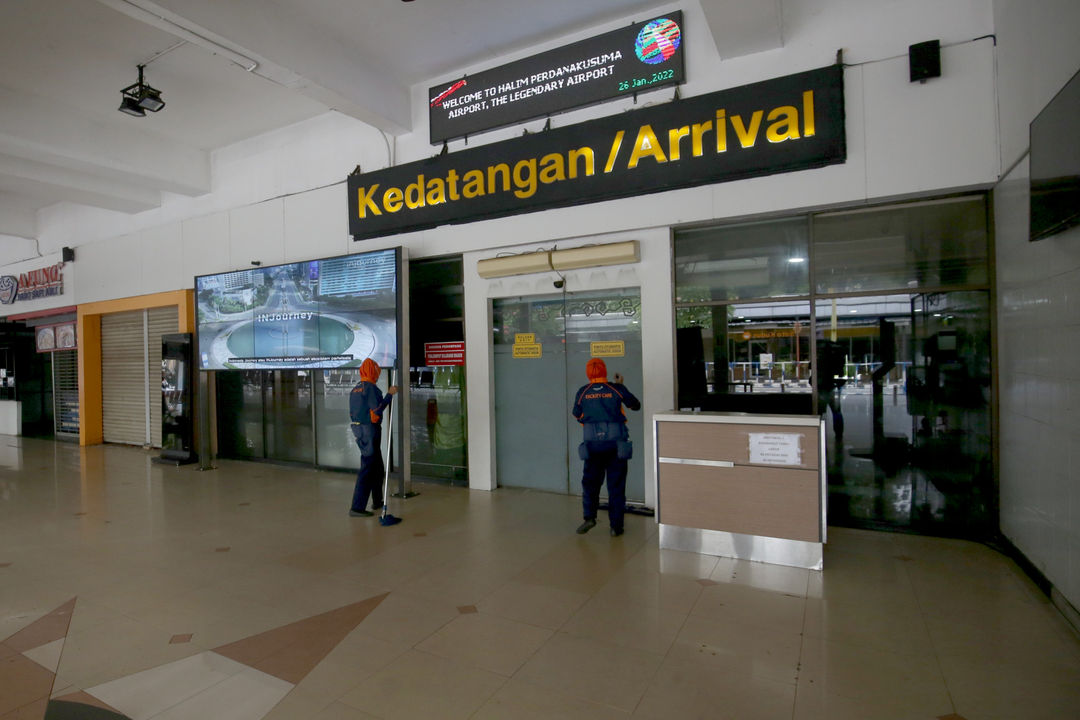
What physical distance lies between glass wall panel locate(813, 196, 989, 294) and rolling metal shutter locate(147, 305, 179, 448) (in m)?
10.1

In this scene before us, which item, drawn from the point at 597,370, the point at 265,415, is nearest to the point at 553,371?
the point at 597,370

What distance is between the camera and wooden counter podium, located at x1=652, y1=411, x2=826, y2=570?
3.96 metres

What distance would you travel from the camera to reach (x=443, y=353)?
6832mm

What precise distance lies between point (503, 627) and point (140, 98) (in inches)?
267

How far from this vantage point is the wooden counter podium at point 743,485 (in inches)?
156

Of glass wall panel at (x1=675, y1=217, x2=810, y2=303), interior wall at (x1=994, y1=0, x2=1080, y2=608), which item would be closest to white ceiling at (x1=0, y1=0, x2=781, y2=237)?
glass wall panel at (x1=675, y1=217, x2=810, y2=303)

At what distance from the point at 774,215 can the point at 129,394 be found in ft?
36.4

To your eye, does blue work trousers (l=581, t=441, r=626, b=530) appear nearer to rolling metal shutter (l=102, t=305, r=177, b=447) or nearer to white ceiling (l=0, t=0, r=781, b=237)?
white ceiling (l=0, t=0, r=781, b=237)

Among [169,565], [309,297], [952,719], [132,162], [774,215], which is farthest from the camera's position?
[132,162]

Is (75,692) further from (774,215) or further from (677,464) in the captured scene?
(774,215)

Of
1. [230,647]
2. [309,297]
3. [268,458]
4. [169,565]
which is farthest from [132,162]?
[230,647]

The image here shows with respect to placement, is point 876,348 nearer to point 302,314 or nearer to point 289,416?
point 302,314

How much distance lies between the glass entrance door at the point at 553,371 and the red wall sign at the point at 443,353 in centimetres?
47

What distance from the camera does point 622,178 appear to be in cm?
545
